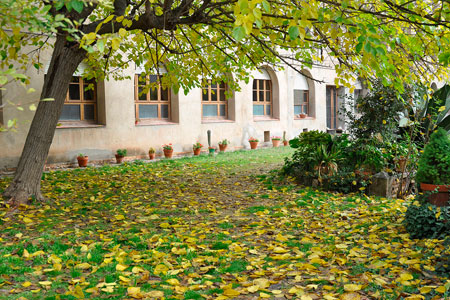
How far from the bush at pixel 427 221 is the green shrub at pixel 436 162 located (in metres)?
0.38

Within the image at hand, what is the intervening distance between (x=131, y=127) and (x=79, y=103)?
170cm

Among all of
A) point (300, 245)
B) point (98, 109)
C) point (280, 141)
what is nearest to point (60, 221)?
point (300, 245)

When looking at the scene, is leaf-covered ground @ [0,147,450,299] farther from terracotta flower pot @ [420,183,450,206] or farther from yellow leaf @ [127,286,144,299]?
terracotta flower pot @ [420,183,450,206]

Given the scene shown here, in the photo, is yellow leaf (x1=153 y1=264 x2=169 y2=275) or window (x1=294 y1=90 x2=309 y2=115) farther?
window (x1=294 y1=90 x2=309 y2=115)

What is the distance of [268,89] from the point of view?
18906 millimetres

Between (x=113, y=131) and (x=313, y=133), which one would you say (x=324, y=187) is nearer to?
(x=313, y=133)

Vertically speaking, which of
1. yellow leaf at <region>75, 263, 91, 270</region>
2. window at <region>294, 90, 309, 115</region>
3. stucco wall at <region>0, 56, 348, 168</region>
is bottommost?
yellow leaf at <region>75, 263, 91, 270</region>

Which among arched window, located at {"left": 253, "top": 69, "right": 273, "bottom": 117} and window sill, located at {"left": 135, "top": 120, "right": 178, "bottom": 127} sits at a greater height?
arched window, located at {"left": 253, "top": 69, "right": 273, "bottom": 117}

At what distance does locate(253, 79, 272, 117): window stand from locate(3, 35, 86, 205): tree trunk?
12089 mm

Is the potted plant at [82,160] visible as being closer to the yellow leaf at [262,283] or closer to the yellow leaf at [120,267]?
the yellow leaf at [120,267]

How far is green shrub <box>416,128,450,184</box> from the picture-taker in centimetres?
498

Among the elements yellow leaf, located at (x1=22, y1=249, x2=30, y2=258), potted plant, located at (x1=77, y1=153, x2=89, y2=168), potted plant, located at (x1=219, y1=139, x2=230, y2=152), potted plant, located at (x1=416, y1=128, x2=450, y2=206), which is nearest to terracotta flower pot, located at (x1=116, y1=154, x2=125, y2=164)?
potted plant, located at (x1=77, y1=153, x2=89, y2=168)

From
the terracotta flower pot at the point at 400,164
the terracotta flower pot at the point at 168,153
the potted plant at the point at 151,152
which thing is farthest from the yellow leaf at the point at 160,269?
the terracotta flower pot at the point at 168,153

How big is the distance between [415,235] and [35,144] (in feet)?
17.6
